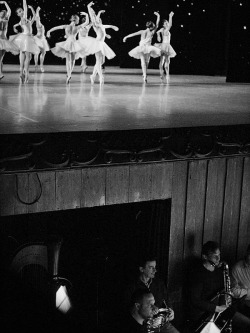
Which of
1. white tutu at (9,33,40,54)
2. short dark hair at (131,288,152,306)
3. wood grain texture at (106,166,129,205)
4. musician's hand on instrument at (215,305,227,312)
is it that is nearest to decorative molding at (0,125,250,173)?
wood grain texture at (106,166,129,205)

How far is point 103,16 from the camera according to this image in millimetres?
18656

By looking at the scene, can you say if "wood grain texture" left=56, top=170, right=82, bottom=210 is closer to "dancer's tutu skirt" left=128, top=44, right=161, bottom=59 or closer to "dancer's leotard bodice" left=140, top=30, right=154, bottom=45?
→ "dancer's tutu skirt" left=128, top=44, right=161, bottom=59

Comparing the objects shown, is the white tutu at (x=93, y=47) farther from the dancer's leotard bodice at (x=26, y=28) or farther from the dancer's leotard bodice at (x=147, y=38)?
the dancer's leotard bodice at (x=147, y=38)

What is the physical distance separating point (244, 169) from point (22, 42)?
5793mm

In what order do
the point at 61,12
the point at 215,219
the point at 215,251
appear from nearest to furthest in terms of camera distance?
the point at 215,251 < the point at 215,219 < the point at 61,12

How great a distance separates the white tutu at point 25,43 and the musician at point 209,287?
631 cm

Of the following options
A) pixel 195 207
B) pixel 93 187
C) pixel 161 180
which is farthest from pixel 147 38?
pixel 93 187

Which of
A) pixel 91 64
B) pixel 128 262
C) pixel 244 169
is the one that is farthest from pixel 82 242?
pixel 91 64

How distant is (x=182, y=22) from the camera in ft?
54.9

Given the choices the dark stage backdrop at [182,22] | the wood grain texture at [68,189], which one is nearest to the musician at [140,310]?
the wood grain texture at [68,189]

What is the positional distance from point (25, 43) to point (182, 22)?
8.23m

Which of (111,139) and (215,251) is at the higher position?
(111,139)

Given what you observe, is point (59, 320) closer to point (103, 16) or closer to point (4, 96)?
point (4, 96)

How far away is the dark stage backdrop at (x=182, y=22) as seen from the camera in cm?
1658
